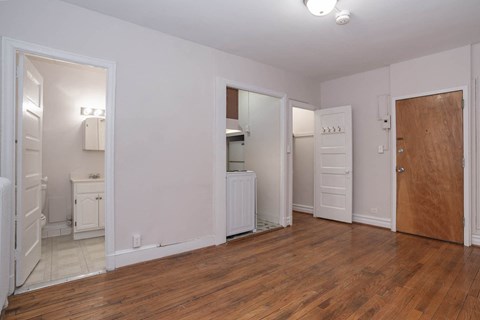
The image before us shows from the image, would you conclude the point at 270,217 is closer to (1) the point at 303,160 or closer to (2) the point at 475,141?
(1) the point at 303,160

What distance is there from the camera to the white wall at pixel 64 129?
3820mm

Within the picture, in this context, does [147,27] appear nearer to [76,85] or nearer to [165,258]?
[76,85]

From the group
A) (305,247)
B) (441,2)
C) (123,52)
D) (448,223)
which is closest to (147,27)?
(123,52)

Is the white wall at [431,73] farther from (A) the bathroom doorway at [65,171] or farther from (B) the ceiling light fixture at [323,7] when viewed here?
(A) the bathroom doorway at [65,171]

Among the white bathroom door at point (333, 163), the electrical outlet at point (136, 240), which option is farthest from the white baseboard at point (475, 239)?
the electrical outlet at point (136, 240)

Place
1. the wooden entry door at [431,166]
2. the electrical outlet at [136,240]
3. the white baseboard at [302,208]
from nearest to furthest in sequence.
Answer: the electrical outlet at [136,240] → the wooden entry door at [431,166] → the white baseboard at [302,208]

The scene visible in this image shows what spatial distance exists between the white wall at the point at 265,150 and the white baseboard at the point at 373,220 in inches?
56.6

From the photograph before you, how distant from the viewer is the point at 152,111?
288 cm

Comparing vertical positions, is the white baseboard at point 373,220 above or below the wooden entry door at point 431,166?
below

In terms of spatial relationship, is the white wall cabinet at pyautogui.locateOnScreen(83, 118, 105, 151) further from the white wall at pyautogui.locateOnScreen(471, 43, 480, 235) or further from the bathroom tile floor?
the white wall at pyautogui.locateOnScreen(471, 43, 480, 235)

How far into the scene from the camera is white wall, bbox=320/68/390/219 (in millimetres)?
4219

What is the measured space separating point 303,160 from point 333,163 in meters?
0.96

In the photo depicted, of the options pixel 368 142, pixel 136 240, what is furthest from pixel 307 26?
pixel 136 240

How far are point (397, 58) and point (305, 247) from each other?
3.05 meters
